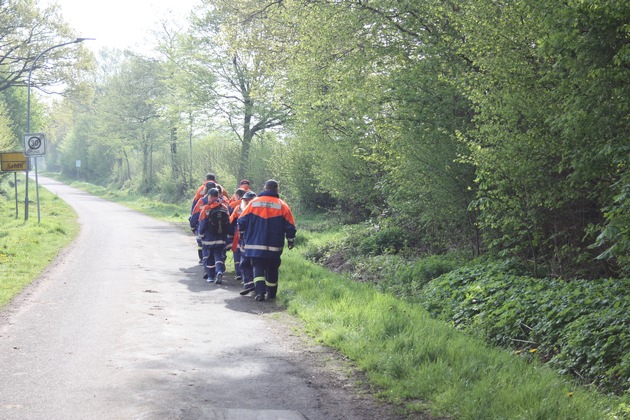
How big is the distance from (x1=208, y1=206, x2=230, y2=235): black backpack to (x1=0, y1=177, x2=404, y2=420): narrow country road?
1.09 metres

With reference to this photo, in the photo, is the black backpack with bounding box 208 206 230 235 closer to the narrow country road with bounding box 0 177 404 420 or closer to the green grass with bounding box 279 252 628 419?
the narrow country road with bounding box 0 177 404 420

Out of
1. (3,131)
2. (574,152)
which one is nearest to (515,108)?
(574,152)

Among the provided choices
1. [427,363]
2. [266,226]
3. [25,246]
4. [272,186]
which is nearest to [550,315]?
[427,363]

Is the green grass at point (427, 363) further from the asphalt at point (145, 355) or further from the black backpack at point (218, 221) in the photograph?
the black backpack at point (218, 221)

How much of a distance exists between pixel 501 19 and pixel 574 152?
220 cm

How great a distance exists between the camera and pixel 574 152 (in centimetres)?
855

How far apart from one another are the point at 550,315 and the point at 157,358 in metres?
4.61

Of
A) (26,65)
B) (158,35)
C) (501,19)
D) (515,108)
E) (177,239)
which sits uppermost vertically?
(158,35)

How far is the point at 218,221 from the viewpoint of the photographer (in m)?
13.3

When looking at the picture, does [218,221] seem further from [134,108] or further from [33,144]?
[134,108]

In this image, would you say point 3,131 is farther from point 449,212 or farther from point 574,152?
point 574,152

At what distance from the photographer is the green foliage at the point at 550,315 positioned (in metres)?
A: 6.69

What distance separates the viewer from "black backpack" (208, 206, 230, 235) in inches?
523

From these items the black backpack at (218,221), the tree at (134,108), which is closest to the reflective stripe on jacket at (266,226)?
the black backpack at (218,221)
